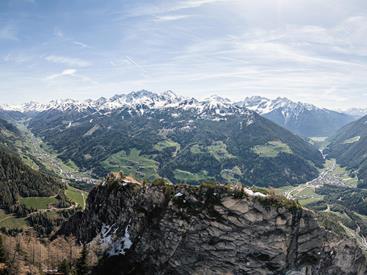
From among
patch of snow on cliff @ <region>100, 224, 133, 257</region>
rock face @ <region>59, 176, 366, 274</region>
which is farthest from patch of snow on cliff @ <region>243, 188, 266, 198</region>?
patch of snow on cliff @ <region>100, 224, 133, 257</region>

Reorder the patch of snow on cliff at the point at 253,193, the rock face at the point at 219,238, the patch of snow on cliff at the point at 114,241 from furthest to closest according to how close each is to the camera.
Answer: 1. the patch of snow on cliff at the point at 114,241
2. the patch of snow on cliff at the point at 253,193
3. the rock face at the point at 219,238

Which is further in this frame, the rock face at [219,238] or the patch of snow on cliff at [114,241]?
the patch of snow on cliff at [114,241]

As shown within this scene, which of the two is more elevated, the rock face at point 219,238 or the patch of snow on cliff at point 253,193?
the patch of snow on cliff at point 253,193

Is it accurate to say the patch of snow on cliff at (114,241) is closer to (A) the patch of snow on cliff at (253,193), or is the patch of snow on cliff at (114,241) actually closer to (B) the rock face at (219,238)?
(B) the rock face at (219,238)

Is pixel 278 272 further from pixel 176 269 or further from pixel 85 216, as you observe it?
pixel 85 216

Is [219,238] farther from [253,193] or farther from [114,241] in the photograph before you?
[114,241]

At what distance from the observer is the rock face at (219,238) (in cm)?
12769

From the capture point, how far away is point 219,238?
12962 centimetres

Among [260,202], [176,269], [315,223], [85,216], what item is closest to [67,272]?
[176,269]

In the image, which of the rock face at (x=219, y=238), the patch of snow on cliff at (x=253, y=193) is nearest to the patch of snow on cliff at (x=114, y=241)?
the rock face at (x=219, y=238)

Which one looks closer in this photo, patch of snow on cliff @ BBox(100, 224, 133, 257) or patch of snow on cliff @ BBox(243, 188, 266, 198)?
patch of snow on cliff @ BBox(243, 188, 266, 198)

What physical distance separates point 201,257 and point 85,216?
5723cm

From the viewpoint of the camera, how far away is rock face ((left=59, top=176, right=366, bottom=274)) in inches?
5027

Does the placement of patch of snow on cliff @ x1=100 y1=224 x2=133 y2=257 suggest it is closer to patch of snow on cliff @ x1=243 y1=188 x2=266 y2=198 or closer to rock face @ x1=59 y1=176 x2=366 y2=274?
rock face @ x1=59 y1=176 x2=366 y2=274
